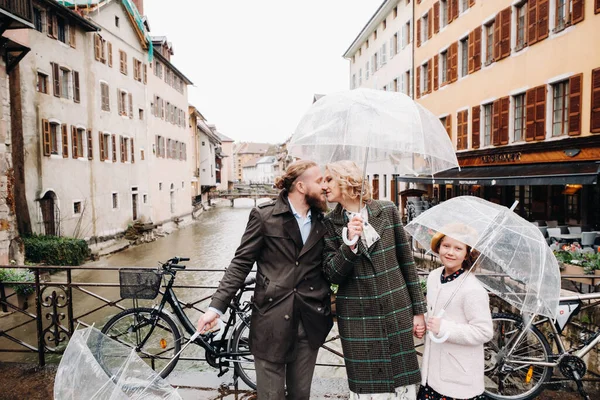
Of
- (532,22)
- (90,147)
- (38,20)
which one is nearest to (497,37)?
(532,22)

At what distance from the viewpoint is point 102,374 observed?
6.22 ft

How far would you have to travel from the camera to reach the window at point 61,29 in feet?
59.9

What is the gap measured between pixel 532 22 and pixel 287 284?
1471 cm

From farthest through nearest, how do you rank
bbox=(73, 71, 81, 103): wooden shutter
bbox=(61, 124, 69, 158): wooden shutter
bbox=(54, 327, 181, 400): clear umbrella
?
1. bbox=(73, 71, 81, 103): wooden shutter
2. bbox=(61, 124, 69, 158): wooden shutter
3. bbox=(54, 327, 181, 400): clear umbrella

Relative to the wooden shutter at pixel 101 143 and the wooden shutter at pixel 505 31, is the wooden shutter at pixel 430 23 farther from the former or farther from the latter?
the wooden shutter at pixel 101 143

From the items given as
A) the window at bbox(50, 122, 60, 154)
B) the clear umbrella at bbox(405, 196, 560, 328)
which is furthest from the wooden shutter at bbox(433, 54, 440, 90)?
the clear umbrella at bbox(405, 196, 560, 328)

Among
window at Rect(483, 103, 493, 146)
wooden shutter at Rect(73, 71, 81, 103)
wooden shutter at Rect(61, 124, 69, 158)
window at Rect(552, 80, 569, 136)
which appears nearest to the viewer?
window at Rect(552, 80, 569, 136)

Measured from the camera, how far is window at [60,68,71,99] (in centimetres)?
1842

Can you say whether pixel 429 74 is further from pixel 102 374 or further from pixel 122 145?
pixel 102 374

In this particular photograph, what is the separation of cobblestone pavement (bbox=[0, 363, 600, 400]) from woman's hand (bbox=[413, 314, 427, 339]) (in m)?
1.34

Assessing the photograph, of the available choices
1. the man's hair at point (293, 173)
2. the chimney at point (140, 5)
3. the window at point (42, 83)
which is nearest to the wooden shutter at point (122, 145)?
the window at point (42, 83)

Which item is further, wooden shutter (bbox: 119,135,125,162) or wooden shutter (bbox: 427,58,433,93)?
wooden shutter (bbox: 119,135,125,162)

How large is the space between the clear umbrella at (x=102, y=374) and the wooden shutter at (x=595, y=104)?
1248cm

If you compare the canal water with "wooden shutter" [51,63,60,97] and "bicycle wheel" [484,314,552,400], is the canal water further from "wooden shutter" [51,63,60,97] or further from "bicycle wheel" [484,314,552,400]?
"wooden shutter" [51,63,60,97]
